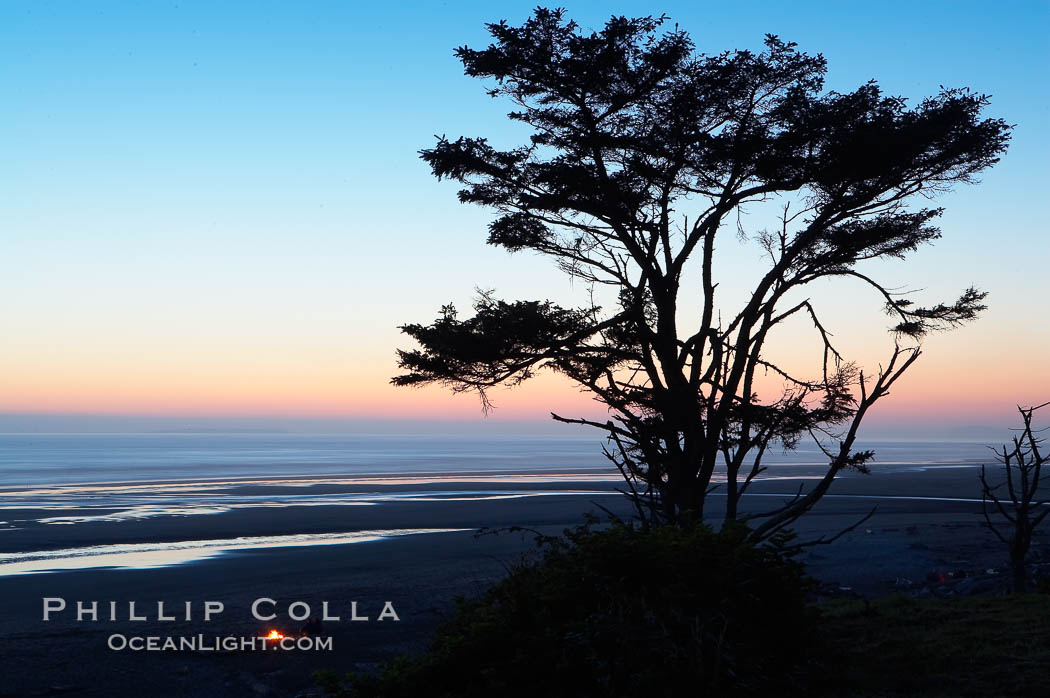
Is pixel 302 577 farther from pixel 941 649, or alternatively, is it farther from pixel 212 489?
pixel 212 489

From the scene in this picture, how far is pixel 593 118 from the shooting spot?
9648 millimetres

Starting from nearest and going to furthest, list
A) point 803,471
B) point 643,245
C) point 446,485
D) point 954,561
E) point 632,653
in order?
point 632,653 → point 643,245 → point 954,561 → point 446,485 → point 803,471

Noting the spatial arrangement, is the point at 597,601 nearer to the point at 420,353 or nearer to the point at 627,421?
the point at 627,421

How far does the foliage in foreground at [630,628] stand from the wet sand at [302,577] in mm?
3884

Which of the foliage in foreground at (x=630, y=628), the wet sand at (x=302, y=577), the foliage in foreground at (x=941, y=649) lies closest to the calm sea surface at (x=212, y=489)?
the wet sand at (x=302, y=577)

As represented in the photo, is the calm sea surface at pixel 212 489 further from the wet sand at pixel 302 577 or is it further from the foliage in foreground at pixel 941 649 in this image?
the foliage in foreground at pixel 941 649

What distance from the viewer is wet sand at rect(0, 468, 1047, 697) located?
10.3 meters

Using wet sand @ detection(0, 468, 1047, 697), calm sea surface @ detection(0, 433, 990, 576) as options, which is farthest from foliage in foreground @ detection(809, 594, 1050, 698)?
calm sea surface @ detection(0, 433, 990, 576)

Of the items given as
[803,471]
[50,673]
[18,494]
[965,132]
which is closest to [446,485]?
[18,494]

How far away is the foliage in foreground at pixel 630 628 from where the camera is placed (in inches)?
232

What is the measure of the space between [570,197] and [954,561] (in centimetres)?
1454

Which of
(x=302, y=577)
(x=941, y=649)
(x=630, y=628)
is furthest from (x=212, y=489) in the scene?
(x=630, y=628)

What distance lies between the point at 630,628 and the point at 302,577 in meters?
12.8

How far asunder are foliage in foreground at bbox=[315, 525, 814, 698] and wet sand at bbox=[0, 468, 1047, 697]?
12.7ft
